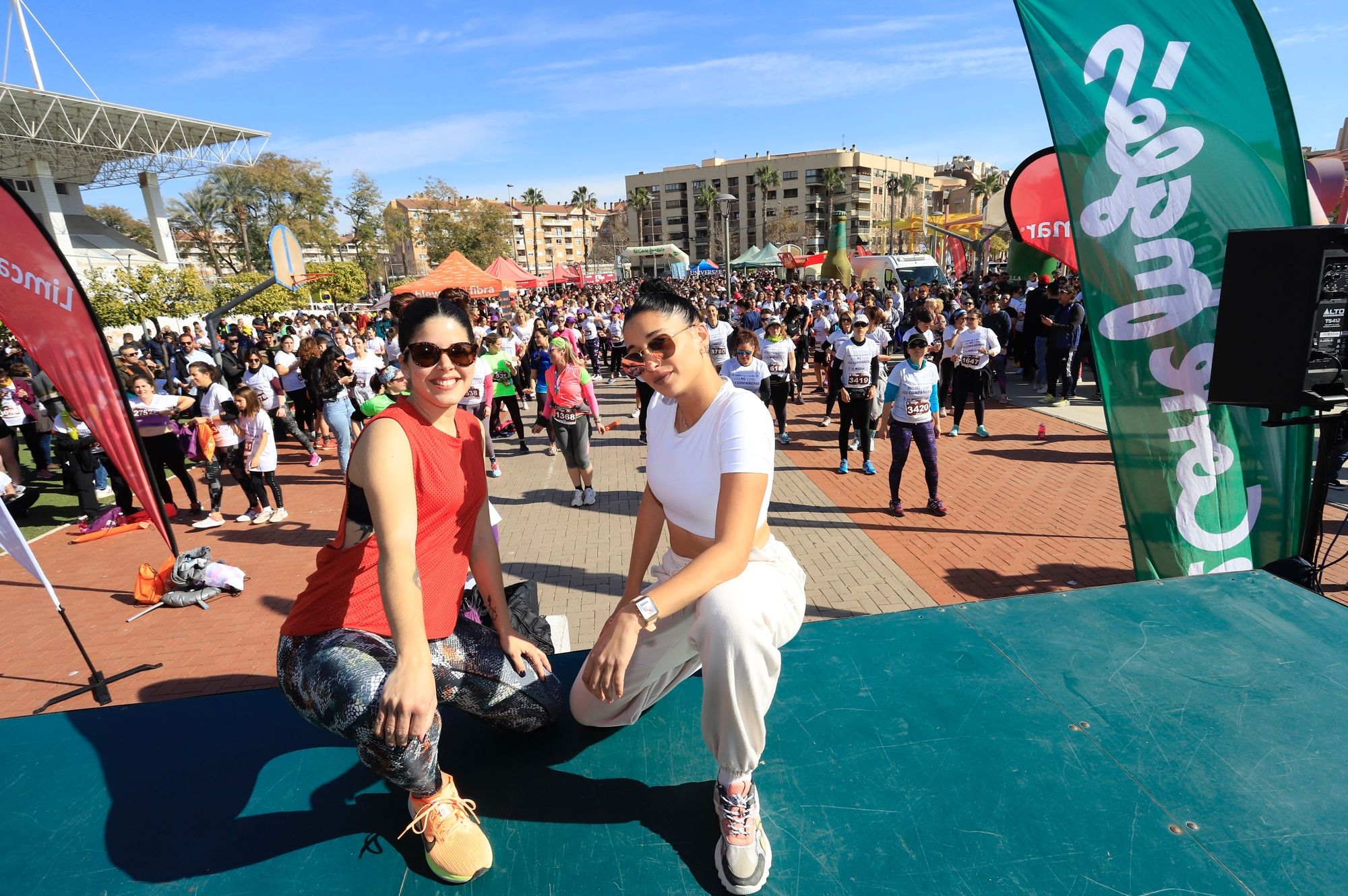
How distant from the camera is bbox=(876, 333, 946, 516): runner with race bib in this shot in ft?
20.2

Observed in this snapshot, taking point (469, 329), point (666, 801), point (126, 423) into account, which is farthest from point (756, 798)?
point (126, 423)

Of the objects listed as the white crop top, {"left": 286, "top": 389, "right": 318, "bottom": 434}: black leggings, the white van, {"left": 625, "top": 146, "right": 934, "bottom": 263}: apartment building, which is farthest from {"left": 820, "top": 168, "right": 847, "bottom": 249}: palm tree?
the white crop top

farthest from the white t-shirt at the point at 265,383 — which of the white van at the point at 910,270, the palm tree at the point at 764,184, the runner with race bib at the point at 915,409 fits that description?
the palm tree at the point at 764,184

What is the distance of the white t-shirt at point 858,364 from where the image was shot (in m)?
7.74

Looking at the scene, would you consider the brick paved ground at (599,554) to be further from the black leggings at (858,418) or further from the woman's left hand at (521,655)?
the woman's left hand at (521,655)

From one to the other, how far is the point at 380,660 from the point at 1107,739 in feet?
7.51

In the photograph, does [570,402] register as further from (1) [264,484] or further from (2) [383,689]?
(2) [383,689]

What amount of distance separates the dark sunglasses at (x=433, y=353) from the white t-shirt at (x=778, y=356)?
7.12 meters

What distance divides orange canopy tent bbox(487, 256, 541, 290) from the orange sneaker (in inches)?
709

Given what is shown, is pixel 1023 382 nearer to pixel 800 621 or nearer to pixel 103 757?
pixel 800 621

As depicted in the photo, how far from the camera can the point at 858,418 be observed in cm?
807

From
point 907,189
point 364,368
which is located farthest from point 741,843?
point 907,189

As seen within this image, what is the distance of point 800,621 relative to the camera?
2.02m

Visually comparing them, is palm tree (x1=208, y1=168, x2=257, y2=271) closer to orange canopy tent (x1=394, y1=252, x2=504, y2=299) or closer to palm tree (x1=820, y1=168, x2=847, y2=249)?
orange canopy tent (x1=394, y1=252, x2=504, y2=299)
